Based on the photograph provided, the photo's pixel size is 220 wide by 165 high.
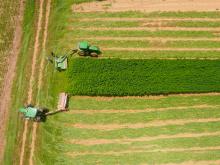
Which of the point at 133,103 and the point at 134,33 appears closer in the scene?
the point at 133,103

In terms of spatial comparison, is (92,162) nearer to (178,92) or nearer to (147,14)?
(178,92)

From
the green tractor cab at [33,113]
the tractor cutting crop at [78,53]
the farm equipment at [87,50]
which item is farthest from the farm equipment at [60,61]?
the green tractor cab at [33,113]

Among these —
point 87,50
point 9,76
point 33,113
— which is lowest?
point 33,113

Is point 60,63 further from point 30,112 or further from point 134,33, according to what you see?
point 134,33

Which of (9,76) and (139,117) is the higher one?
(9,76)

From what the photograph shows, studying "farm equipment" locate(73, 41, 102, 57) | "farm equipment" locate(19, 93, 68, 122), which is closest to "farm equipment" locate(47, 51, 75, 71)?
"farm equipment" locate(73, 41, 102, 57)

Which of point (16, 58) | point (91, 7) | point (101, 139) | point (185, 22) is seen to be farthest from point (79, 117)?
point (185, 22)

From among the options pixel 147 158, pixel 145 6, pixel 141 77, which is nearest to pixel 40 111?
pixel 141 77
